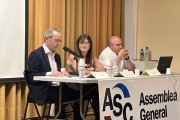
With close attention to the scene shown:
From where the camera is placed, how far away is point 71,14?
3908 mm

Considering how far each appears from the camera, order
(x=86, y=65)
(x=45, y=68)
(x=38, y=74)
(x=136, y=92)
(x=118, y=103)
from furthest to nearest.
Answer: (x=86, y=65) → (x=45, y=68) → (x=38, y=74) → (x=136, y=92) → (x=118, y=103)

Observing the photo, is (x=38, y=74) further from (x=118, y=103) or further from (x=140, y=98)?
(x=140, y=98)

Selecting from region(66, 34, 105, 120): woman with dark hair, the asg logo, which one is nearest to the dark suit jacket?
region(66, 34, 105, 120): woman with dark hair

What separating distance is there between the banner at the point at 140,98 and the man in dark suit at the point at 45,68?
0.57 m

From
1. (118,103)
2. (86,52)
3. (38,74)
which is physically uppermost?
(86,52)

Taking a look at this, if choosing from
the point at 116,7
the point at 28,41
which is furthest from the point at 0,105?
the point at 116,7

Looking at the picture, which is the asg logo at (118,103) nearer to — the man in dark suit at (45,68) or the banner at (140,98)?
the banner at (140,98)

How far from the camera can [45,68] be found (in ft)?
8.40

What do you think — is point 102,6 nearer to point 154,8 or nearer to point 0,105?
point 154,8

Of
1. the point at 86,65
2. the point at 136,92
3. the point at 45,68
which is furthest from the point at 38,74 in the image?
the point at 136,92

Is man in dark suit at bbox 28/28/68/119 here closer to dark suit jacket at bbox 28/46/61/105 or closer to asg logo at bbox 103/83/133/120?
dark suit jacket at bbox 28/46/61/105

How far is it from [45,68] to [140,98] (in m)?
1.07

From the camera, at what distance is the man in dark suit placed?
2420mm

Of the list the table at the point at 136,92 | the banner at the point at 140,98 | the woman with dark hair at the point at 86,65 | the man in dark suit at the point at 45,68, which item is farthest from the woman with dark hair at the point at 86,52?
the banner at the point at 140,98
